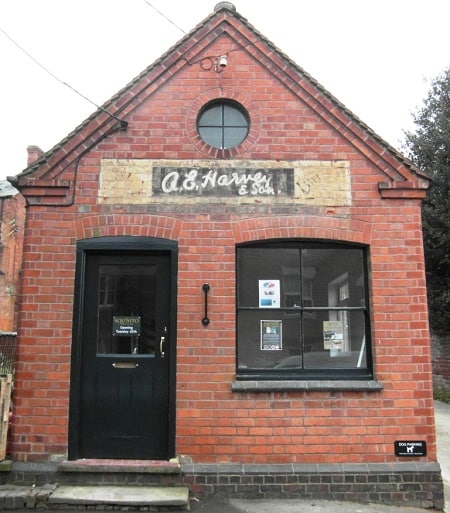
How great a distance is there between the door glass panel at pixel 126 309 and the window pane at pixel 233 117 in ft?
7.10

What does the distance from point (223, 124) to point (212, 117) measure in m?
0.18

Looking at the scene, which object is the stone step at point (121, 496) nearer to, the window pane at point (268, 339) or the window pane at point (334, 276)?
the window pane at point (268, 339)

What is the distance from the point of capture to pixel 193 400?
595 centimetres

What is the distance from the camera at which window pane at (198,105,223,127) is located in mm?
6629

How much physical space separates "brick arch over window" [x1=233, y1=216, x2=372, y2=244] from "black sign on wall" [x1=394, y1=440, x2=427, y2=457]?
245cm

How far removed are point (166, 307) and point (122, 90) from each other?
286 cm

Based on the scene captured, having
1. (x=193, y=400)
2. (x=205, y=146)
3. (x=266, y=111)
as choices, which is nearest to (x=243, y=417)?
(x=193, y=400)

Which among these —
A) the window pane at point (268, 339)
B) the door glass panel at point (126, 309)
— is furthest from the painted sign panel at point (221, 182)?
the window pane at point (268, 339)

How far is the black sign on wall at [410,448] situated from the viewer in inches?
232

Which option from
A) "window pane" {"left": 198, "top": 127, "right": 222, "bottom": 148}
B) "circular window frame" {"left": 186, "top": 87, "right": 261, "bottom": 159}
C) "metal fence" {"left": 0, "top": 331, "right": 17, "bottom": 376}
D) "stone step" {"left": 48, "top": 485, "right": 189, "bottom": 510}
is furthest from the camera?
"metal fence" {"left": 0, "top": 331, "right": 17, "bottom": 376}

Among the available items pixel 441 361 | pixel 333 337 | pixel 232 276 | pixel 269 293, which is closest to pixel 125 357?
pixel 232 276

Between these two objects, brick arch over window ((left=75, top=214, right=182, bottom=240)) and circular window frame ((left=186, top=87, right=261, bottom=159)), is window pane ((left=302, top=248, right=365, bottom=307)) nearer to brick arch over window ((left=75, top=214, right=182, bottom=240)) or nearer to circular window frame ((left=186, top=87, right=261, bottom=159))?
circular window frame ((left=186, top=87, right=261, bottom=159))

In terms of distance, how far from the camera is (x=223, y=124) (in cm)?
663

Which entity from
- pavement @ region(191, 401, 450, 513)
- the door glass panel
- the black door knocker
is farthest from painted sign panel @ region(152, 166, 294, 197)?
pavement @ region(191, 401, 450, 513)
